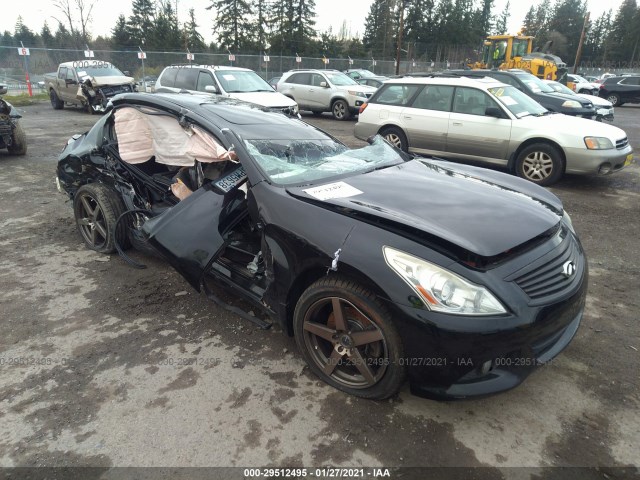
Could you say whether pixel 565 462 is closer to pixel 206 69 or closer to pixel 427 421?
pixel 427 421

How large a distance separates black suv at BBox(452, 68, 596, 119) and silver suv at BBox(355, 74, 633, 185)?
3.33m

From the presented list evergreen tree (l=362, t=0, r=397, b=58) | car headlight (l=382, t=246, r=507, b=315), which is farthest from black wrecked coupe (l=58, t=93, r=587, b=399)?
evergreen tree (l=362, t=0, r=397, b=58)

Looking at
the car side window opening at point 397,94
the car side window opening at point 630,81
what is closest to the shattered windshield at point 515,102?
the car side window opening at point 397,94

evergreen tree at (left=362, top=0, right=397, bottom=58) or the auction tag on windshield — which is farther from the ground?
evergreen tree at (left=362, top=0, right=397, bottom=58)

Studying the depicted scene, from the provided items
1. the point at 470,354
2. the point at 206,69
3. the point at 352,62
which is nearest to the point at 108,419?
the point at 470,354

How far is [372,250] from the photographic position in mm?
2182

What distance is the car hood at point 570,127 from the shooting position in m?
6.61

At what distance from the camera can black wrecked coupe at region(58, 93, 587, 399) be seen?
207 centimetres

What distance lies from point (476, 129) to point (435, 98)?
1072 mm

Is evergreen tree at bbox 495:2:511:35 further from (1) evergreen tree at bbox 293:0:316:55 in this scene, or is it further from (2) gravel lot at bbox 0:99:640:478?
(2) gravel lot at bbox 0:99:640:478

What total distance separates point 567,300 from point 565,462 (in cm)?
79

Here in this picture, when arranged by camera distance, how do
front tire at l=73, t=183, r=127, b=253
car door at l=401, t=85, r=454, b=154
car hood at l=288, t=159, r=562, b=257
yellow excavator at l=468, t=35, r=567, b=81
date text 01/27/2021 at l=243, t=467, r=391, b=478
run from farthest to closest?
yellow excavator at l=468, t=35, r=567, b=81, car door at l=401, t=85, r=454, b=154, front tire at l=73, t=183, r=127, b=253, car hood at l=288, t=159, r=562, b=257, date text 01/27/2021 at l=243, t=467, r=391, b=478

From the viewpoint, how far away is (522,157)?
23.1ft

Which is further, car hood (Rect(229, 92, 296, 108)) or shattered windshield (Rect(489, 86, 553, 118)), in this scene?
car hood (Rect(229, 92, 296, 108))
